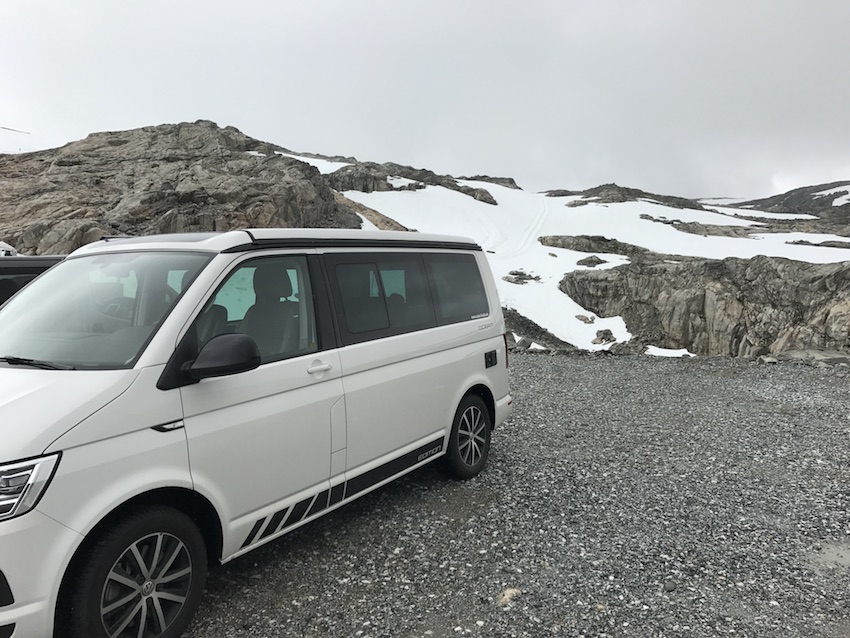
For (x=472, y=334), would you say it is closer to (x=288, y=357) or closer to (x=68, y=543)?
(x=288, y=357)

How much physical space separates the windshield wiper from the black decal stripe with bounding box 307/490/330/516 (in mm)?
1846

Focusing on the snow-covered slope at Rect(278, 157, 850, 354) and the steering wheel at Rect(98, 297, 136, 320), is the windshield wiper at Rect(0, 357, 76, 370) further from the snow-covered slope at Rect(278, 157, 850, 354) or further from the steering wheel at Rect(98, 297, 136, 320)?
the snow-covered slope at Rect(278, 157, 850, 354)

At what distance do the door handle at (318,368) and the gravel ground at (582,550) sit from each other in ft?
5.13

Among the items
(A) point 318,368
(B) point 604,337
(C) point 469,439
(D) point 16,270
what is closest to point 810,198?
(B) point 604,337

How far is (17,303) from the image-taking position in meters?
3.76

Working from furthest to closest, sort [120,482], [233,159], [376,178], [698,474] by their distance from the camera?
[376,178]
[233,159]
[698,474]
[120,482]

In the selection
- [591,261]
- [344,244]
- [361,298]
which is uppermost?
[344,244]


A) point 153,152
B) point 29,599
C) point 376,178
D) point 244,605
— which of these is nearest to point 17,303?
point 29,599

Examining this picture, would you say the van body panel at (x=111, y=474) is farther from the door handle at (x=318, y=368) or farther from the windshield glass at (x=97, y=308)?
the door handle at (x=318, y=368)

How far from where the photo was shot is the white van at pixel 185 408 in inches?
102

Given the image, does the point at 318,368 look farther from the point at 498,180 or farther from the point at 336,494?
the point at 498,180

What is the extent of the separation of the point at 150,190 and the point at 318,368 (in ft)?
97.2

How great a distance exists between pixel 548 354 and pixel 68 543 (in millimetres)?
14243

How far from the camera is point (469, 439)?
5.82m
